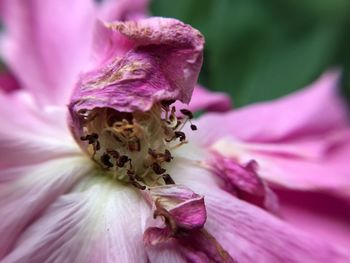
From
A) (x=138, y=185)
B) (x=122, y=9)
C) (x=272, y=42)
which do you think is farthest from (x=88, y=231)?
(x=272, y=42)

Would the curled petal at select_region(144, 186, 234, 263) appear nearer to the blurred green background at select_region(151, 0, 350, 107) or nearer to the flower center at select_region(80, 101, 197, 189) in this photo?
the flower center at select_region(80, 101, 197, 189)

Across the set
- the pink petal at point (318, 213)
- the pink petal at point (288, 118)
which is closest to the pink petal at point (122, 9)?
the pink petal at point (288, 118)

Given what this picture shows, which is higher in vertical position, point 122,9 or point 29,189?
point 122,9

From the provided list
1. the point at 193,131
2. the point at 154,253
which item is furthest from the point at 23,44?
the point at 154,253

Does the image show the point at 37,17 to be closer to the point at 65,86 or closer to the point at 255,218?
the point at 65,86

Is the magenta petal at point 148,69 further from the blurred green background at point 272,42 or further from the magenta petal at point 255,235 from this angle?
the blurred green background at point 272,42

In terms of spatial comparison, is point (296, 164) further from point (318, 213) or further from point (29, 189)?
point (29, 189)

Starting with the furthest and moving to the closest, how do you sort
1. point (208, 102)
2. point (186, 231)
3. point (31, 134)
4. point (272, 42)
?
point (272, 42) < point (208, 102) < point (31, 134) < point (186, 231)
